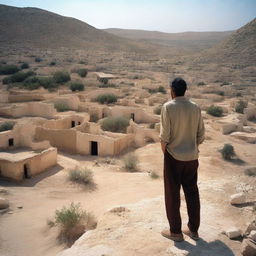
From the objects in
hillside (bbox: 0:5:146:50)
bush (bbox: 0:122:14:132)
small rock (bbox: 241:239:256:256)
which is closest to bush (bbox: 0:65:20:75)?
bush (bbox: 0:122:14:132)

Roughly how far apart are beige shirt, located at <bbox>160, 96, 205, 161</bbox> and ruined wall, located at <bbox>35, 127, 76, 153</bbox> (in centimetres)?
1039

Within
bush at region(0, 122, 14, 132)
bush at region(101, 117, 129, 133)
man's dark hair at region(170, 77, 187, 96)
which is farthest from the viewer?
bush at region(101, 117, 129, 133)

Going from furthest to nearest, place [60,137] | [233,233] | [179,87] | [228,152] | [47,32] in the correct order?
[47,32] < [60,137] < [228,152] < [233,233] < [179,87]

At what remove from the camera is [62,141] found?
14.0m

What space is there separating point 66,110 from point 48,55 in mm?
32411

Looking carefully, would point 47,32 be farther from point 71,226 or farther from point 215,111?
point 71,226

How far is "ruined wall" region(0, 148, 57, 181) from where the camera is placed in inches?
384

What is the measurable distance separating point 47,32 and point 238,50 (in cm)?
3688

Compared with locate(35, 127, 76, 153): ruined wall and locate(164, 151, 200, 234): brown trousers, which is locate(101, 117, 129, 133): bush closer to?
locate(35, 127, 76, 153): ruined wall

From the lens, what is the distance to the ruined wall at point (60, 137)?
13852 millimetres

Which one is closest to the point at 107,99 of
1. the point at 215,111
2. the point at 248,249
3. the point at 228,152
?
the point at 215,111

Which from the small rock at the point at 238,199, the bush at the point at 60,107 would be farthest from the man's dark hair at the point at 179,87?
the bush at the point at 60,107

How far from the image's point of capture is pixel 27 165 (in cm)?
1010

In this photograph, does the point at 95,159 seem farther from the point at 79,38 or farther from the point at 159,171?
the point at 79,38
